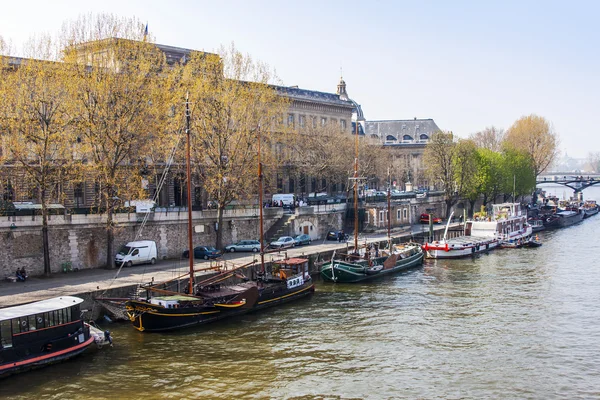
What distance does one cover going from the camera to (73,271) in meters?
45.8

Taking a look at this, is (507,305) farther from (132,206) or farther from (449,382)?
(132,206)

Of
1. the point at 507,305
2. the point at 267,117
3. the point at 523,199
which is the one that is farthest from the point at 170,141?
the point at 523,199

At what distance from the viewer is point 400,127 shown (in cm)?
13700

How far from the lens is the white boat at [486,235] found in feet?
211

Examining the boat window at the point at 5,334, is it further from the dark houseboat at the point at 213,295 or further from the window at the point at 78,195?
the window at the point at 78,195

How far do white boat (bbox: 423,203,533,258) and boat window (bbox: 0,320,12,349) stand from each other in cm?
4418

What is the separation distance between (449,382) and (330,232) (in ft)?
128

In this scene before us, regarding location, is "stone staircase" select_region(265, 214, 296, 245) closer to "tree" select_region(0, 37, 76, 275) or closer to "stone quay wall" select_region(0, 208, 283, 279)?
"stone quay wall" select_region(0, 208, 283, 279)

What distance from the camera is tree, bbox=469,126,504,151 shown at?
129250 mm

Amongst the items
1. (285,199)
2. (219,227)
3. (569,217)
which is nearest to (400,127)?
(569,217)

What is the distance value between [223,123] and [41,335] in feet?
92.7

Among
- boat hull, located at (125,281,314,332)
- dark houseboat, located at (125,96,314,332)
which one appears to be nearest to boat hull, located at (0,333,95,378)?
boat hull, located at (125,281,314,332)

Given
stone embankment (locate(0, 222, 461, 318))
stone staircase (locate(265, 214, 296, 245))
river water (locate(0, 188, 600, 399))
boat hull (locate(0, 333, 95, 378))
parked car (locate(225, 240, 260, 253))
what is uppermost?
stone staircase (locate(265, 214, 296, 245))

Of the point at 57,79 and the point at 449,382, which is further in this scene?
the point at 57,79
